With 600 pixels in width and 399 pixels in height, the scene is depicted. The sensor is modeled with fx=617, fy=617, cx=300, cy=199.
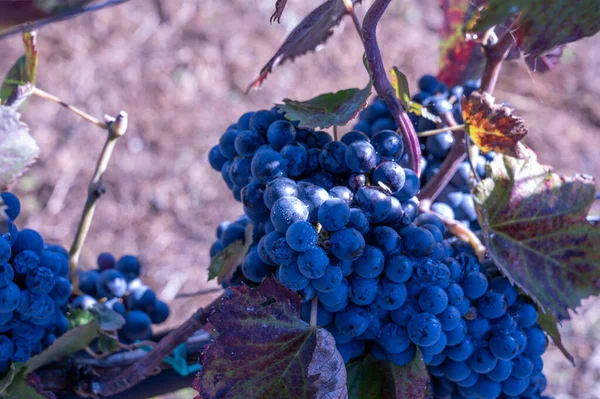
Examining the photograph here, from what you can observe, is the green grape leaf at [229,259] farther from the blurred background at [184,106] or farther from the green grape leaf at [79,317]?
the blurred background at [184,106]

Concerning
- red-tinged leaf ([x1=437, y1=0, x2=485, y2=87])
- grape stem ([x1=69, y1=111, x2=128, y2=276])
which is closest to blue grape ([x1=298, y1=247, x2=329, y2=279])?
grape stem ([x1=69, y1=111, x2=128, y2=276])

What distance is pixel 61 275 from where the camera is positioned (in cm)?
75

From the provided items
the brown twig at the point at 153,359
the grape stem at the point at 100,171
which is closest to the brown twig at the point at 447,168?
the brown twig at the point at 153,359

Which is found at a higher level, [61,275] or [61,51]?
[61,51]

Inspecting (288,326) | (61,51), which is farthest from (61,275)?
(61,51)

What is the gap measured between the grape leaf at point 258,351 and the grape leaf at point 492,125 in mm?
297

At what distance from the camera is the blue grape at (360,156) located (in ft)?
1.93

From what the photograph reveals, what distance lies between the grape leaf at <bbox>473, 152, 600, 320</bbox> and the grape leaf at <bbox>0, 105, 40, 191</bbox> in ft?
1.50

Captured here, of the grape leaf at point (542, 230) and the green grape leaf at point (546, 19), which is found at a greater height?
the green grape leaf at point (546, 19)

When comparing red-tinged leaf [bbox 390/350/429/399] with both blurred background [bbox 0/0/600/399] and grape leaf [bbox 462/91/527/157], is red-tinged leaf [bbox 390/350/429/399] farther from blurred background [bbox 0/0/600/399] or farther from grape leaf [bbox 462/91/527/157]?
blurred background [bbox 0/0/600/399]

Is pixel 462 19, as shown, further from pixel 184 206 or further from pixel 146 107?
pixel 146 107

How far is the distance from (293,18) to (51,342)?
7.81 feet

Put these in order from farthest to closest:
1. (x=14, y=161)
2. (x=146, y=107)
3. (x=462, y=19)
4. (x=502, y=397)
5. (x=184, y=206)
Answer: (x=146, y=107)
(x=184, y=206)
(x=462, y=19)
(x=502, y=397)
(x=14, y=161)

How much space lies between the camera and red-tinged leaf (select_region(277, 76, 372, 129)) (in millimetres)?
597
